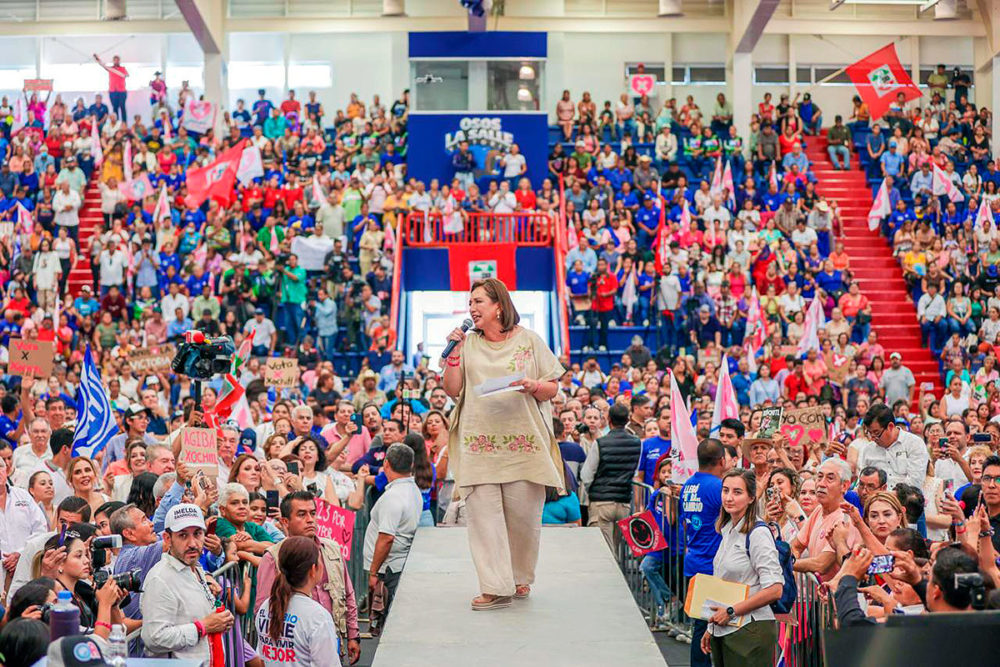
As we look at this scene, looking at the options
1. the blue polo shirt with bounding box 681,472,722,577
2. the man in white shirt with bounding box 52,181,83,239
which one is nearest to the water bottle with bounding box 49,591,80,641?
the blue polo shirt with bounding box 681,472,722,577

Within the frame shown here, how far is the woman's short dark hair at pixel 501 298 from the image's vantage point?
6730mm

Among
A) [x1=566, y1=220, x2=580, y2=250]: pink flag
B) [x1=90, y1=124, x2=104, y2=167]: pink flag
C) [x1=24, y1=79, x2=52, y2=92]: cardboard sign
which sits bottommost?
[x1=566, y1=220, x2=580, y2=250]: pink flag

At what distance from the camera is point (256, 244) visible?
2289cm

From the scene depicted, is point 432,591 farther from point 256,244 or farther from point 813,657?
point 256,244

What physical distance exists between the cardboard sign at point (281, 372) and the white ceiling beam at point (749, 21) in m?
15.4

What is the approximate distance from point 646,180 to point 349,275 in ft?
22.3

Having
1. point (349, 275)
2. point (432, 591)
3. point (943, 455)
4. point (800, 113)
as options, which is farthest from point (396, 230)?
point (432, 591)

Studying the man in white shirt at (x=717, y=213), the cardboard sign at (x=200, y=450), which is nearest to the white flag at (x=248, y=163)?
the man in white shirt at (x=717, y=213)

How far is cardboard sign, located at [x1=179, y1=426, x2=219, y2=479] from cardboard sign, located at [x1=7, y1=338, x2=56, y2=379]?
5.81 meters

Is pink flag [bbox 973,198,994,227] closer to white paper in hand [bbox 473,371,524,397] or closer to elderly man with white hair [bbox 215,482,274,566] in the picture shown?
elderly man with white hair [bbox 215,482,274,566]

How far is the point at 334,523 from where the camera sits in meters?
8.27

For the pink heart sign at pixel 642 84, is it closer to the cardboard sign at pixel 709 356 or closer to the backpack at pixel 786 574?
the cardboard sign at pixel 709 356

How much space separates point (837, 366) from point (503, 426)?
44.8 feet

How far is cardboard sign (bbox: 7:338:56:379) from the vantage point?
1390 centimetres
